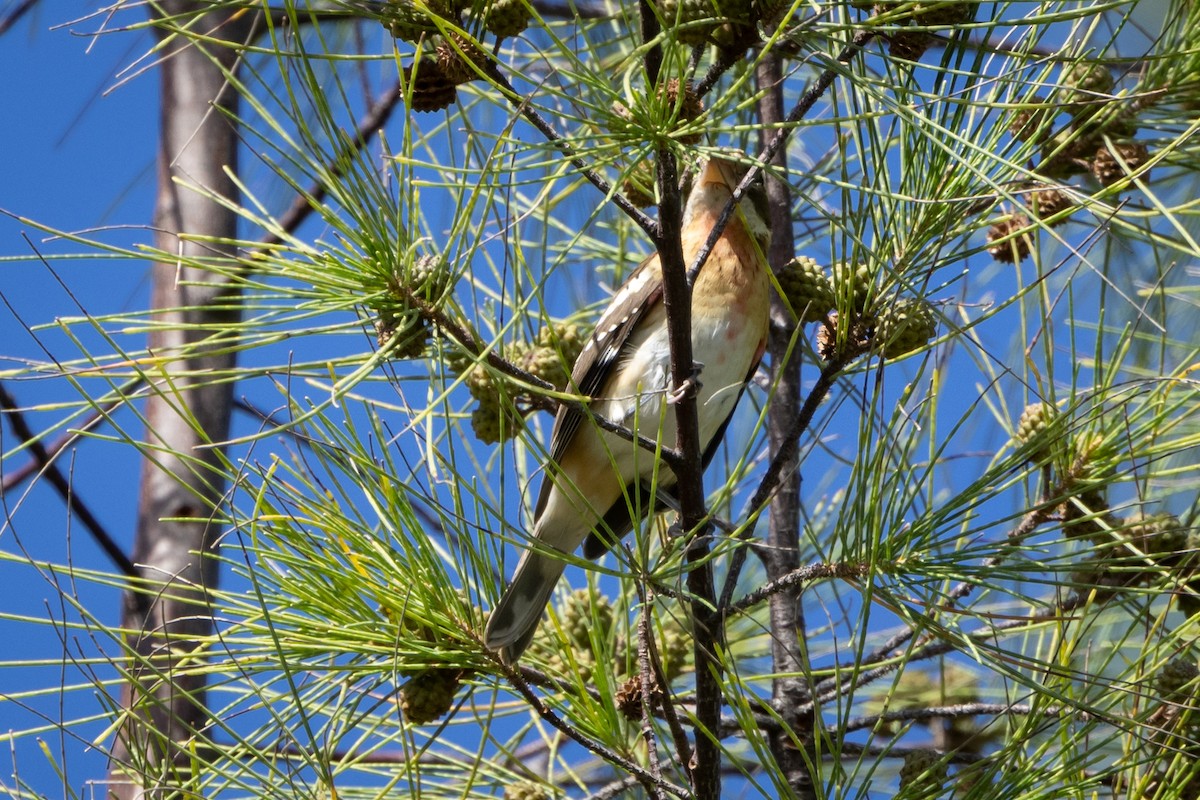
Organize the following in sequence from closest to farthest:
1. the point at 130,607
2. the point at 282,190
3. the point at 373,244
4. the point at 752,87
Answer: the point at 373,244 < the point at 130,607 < the point at 752,87 < the point at 282,190

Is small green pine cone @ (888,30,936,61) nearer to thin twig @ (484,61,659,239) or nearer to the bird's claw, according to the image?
thin twig @ (484,61,659,239)

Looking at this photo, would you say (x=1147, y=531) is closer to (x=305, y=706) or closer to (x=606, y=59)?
(x=305, y=706)

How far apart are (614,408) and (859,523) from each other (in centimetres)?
105

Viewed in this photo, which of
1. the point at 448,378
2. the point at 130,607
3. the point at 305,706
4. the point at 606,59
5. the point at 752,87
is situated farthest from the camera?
the point at 606,59

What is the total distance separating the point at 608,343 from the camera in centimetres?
265

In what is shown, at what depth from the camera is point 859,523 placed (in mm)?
1720

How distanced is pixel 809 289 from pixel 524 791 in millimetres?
1060

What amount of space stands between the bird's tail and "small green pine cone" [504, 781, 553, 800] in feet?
0.82

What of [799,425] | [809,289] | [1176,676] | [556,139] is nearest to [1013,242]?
Result: [809,289]

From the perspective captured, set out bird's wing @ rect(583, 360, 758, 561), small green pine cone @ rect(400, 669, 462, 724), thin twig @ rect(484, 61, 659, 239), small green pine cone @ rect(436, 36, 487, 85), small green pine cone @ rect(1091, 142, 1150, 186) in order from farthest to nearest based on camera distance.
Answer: bird's wing @ rect(583, 360, 758, 561), small green pine cone @ rect(1091, 142, 1150, 186), small green pine cone @ rect(400, 669, 462, 724), small green pine cone @ rect(436, 36, 487, 85), thin twig @ rect(484, 61, 659, 239)

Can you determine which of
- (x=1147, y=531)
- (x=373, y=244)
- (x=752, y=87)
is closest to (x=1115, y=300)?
(x=752, y=87)

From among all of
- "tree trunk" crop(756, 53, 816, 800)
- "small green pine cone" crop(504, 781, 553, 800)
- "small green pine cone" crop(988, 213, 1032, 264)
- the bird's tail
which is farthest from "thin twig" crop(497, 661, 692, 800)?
"small green pine cone" crop(988, 213, 1032, 264)

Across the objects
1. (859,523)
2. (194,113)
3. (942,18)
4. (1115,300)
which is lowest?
(859,523)

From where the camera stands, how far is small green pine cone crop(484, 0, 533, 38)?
5.36ft
